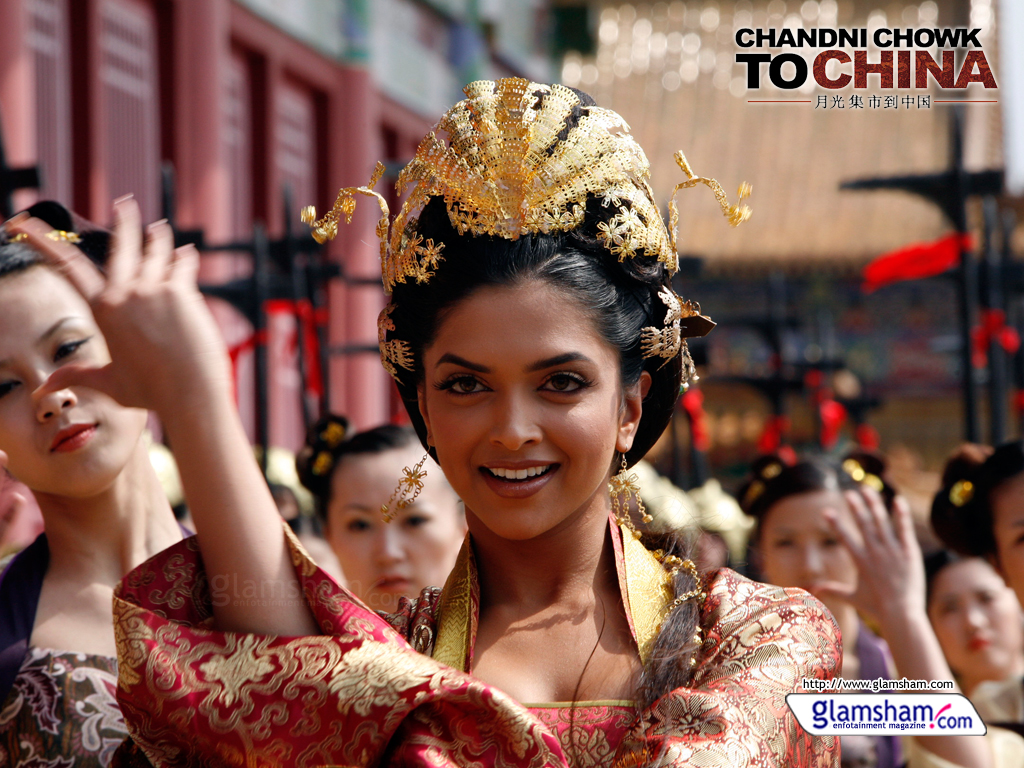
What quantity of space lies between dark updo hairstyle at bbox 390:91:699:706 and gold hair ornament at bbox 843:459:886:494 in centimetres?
240

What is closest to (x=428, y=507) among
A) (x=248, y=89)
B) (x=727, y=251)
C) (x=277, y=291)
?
(x=277, y=291)

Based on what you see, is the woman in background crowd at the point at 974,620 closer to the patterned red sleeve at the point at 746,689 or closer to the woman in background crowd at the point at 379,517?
the woman in background crowd at the point at 379,517

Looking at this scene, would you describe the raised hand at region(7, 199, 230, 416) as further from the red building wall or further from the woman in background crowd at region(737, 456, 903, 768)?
the red building wall

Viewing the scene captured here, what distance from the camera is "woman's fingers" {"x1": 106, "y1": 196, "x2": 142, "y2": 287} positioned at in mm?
1408

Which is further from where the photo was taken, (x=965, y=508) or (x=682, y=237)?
(x=682, y=237)

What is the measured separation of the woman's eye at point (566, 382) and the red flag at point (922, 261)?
137 inches

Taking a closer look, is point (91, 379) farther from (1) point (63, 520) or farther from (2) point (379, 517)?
(2) point (379, 517)

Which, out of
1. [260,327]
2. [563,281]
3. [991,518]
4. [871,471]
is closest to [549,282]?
[563,281]

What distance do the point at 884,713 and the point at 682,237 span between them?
12.7m

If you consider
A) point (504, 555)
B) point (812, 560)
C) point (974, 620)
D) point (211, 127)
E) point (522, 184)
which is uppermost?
point (211, 127)

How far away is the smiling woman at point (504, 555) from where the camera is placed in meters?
1.41

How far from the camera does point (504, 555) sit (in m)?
1.74

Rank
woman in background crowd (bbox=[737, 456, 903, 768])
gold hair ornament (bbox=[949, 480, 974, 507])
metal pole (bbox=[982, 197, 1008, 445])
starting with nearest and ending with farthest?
gold hair ornament (bbox=[949, 480, 974, 507]) < woman in background crowd (bbox=[737, 456, 903, 768]) < metal pole (bbox=[982, 197, 1008, 445])

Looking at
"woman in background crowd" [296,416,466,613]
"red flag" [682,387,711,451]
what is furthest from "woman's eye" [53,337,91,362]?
"red flag" [682,387,711,451]
